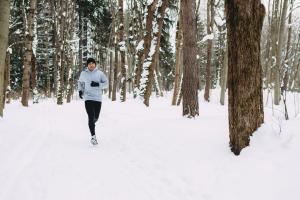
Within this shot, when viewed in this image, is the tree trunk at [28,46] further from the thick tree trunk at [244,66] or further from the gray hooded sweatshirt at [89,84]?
the thick tree trunk at [244,66]

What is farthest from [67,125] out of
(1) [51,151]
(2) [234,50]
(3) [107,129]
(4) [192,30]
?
(2) [234,50]

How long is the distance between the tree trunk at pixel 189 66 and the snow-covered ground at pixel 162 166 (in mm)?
1272

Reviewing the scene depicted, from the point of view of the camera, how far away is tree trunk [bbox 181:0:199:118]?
364 inches

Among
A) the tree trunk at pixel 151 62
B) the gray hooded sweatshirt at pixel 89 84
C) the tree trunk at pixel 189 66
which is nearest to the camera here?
the gray hooded sweatshirt at pixel 89 84

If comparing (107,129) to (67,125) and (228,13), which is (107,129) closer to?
(67,125)

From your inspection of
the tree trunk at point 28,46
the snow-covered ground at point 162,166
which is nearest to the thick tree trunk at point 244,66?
the snow-covered ground at point 162,166

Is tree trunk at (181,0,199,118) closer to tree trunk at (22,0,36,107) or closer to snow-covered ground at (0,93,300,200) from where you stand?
snow-covered ground at (0,93,300,200)

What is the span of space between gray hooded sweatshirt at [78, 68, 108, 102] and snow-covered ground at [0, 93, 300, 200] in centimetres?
117

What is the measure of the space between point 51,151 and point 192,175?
140 inches

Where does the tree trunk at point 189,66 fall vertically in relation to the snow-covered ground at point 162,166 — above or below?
above

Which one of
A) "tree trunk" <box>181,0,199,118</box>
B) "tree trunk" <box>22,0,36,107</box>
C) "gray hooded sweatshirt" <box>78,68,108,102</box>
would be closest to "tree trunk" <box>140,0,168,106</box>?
"tree trunk" <box>181,0,199,118</box>

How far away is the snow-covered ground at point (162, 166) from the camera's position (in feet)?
13.6

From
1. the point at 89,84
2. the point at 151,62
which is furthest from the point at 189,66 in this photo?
the point at 151,62

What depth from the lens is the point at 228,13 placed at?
514 cm
